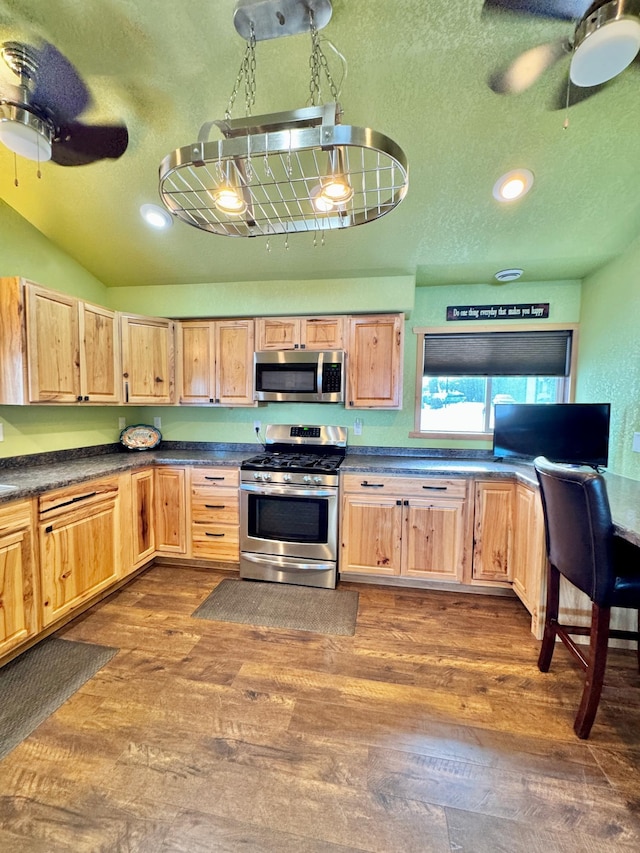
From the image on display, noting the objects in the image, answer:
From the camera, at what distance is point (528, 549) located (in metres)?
2.37

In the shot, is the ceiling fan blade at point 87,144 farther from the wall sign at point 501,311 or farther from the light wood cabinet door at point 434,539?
the light wood cabinet door at point 434,539

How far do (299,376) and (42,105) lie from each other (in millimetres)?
2178

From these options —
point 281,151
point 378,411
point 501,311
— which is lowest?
point 378,411

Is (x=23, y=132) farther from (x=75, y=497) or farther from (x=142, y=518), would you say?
(x=142, y=518)

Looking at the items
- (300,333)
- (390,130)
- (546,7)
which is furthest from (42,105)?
(546,7)

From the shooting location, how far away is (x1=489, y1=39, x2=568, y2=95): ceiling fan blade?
1.52 m

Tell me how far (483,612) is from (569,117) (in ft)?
10.1

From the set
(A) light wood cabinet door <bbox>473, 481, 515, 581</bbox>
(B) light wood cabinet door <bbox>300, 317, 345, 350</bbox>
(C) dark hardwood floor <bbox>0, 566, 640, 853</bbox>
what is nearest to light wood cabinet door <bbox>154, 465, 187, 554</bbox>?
(C) dark hardwood floor <bbox>0, 566, 640, 853</bbox>

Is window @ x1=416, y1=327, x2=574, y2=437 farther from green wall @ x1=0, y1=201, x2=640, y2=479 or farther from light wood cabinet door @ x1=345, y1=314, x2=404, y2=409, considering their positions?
light wood cabinet door @ x1=345, y1=314, x2=404, y2=409

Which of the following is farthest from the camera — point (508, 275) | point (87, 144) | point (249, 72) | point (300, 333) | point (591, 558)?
point (300, 333)

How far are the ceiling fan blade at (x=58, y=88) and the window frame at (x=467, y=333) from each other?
276cm

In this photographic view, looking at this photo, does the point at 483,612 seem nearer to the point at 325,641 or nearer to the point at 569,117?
the point at 325,641

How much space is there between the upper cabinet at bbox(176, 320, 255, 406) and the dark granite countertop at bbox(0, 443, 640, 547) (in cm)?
57

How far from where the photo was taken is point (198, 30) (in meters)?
1.52
